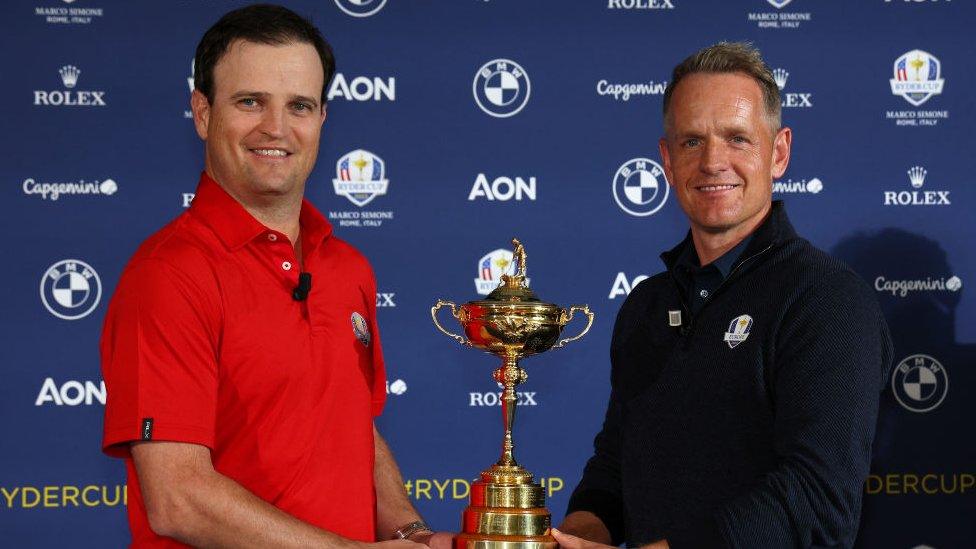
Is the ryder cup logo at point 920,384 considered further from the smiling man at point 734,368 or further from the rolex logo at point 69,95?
the rolex logo at point 69,95

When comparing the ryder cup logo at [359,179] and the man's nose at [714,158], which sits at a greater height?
the ryder cup logo at [359,179]

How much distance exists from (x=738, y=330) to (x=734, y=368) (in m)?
0.07

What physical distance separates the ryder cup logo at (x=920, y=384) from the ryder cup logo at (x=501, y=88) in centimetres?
154

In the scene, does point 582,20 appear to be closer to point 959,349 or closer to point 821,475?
point 959,349

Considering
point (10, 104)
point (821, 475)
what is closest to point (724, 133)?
point (821, 475)

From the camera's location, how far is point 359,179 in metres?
3.90

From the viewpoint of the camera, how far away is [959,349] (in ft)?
12.8

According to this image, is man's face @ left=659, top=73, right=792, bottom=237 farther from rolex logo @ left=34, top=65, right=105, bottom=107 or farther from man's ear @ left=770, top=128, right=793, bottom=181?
rolex logo @ left=34, top=65, right=105, bottom=107

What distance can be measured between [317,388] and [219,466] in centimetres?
23

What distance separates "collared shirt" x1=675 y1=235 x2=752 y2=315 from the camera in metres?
2.38

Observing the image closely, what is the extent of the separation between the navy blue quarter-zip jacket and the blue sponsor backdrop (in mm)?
1459

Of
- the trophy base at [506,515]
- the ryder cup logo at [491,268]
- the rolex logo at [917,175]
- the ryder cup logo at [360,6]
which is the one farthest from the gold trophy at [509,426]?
the rolex logo at [917,175]

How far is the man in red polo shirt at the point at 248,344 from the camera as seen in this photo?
6.75 feet

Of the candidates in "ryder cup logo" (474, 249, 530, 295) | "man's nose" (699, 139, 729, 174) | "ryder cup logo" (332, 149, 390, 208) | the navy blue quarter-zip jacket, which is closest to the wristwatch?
the navy blue quarter-zip jacket
